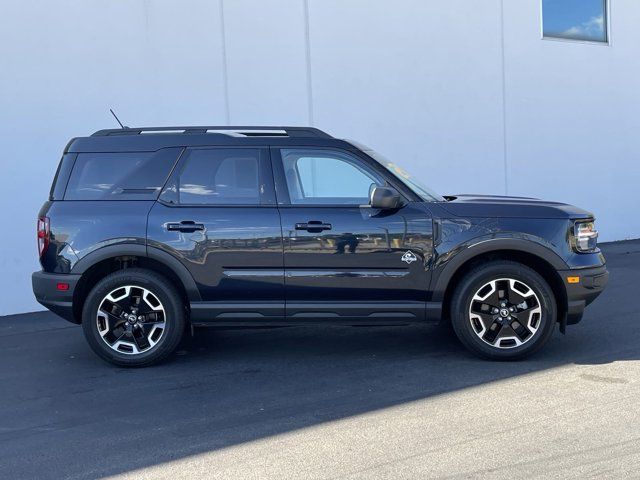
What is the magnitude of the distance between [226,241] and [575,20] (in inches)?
410

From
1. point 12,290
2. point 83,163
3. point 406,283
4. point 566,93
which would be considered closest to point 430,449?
point 406,283

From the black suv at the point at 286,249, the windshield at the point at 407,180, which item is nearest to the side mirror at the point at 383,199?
the black suv at the point at 286,249

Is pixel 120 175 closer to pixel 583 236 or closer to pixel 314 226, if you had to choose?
pixel 314 226

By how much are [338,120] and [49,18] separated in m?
4.35

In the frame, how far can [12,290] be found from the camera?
865 centimetres

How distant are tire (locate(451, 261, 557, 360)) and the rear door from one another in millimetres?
1531

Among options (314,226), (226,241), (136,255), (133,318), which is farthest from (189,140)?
(133,318)

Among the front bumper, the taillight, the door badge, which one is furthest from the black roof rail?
the front bumper

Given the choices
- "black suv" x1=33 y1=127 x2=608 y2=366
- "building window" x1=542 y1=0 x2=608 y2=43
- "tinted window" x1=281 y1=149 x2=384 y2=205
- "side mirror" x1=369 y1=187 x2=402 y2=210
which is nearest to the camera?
"side mirror" x1=369 y1=187 x2=402 y2=210

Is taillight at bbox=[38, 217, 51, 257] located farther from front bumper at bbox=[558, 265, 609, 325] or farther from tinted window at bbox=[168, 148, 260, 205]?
front bumper at bbox=[558, 265, 609, 325]

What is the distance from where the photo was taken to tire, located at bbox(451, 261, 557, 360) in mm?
5711

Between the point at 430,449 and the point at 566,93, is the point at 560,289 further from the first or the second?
the point at 566,93

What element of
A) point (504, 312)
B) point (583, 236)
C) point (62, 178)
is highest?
point (62, 178)

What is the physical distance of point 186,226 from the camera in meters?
5.74
